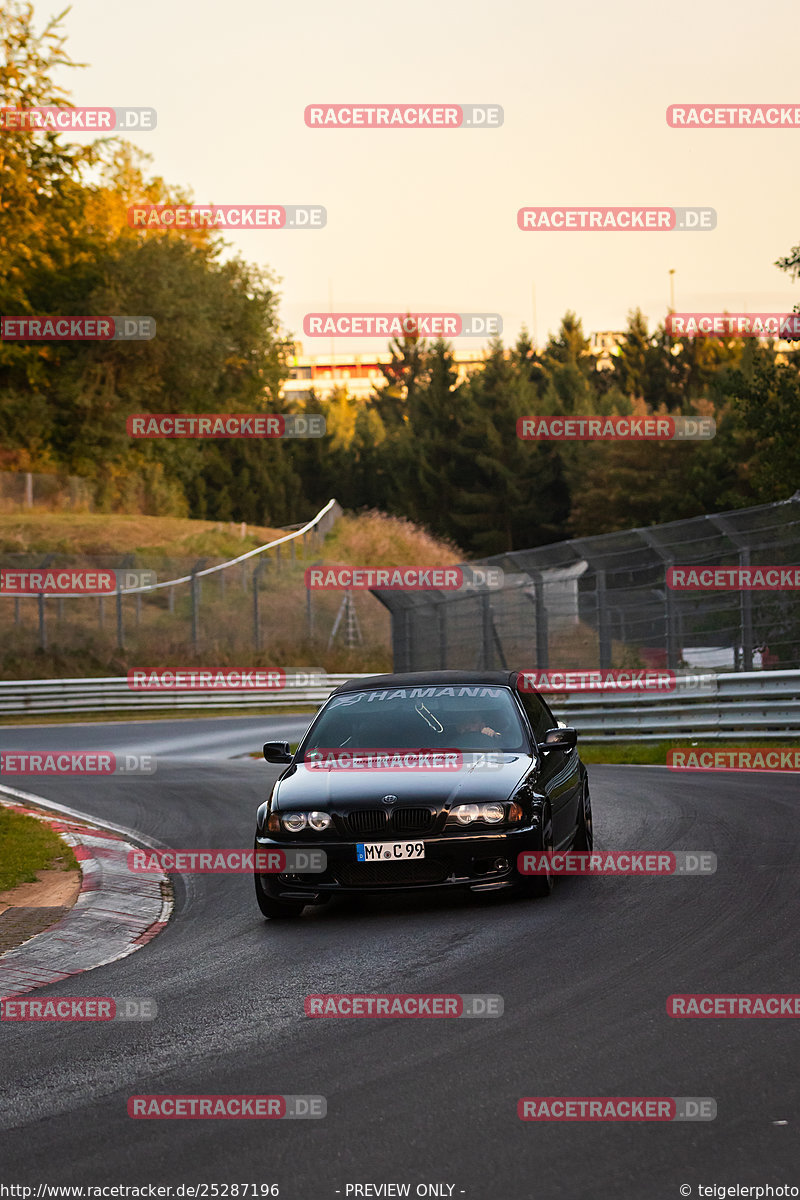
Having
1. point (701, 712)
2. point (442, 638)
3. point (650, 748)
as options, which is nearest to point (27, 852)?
point (701, 712)

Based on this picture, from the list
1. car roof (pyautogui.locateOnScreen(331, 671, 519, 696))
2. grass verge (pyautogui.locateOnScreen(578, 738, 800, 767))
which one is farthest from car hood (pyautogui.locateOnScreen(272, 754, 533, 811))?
grass verge (pyautogui.locateOnScreen(578, 738, 800, 767))

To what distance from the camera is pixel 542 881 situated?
9.00 meters

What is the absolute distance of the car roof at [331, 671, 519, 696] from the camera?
403 inches

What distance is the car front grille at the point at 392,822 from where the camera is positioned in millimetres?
8625

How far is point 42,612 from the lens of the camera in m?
37.4

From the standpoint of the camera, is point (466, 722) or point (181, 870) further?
point (181, 870)

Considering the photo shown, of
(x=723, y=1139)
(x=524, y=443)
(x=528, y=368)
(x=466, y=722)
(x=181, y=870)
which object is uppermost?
(x=528, y=368)

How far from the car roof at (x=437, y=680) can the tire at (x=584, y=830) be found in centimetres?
103

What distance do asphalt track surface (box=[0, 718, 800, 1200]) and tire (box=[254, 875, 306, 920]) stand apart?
0.37 ft

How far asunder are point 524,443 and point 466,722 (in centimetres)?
7180

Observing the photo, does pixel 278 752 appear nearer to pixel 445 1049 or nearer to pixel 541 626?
pixel 445 1049

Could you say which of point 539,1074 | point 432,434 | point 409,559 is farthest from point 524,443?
point 539,1074

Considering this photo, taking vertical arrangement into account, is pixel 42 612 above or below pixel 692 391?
below

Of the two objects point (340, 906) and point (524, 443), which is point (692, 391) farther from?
point (340, 906)
